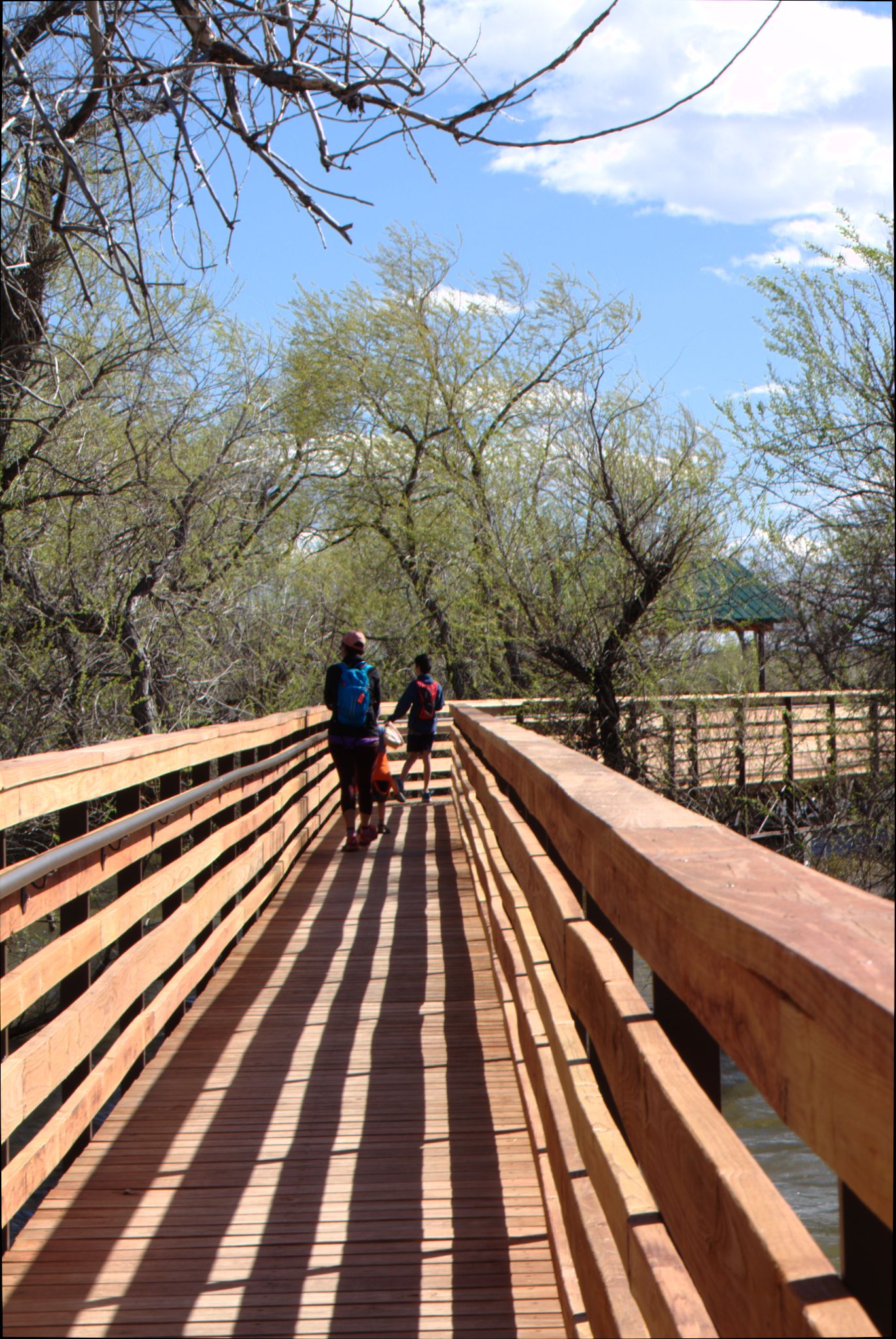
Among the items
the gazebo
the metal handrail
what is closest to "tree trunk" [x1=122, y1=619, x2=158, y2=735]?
the metal handrail

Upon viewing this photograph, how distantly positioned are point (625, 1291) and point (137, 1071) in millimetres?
3270

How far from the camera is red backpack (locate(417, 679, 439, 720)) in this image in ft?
45.5

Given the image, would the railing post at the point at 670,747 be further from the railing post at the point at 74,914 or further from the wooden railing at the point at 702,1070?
the wooden railing at the point at 702,1070

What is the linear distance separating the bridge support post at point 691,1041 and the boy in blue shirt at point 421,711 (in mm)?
11351

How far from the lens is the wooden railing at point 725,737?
14898 millimetres

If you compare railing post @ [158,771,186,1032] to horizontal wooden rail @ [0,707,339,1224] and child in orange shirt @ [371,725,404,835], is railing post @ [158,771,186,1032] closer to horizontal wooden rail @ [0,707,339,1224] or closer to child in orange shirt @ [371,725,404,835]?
horizontal wooden rail @ [0,707,339,1224]

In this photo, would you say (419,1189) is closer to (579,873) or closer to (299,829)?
(579,873)

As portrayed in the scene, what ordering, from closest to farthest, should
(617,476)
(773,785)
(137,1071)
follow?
1. (137,1071)
2. (617,476)
3. (773,785)

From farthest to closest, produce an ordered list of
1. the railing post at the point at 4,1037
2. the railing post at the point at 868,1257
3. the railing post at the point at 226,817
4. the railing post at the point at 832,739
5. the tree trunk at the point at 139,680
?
the railing post at the point at 832,739, the tree trunk at the point at 139,680, the railing post at the point at 226,817, the railing post at the point at 4,1037, the railing post at the point at 868,1257

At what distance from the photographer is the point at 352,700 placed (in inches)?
373

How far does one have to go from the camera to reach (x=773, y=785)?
59.4ft

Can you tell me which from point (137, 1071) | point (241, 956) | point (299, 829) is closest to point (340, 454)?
point (299, 829)


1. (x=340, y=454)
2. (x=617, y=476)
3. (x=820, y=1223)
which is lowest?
(x=820, y=1223)

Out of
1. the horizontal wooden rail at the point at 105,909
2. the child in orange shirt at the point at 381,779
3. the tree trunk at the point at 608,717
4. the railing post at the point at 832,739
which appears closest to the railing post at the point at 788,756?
the railing post at the point at 832,739
